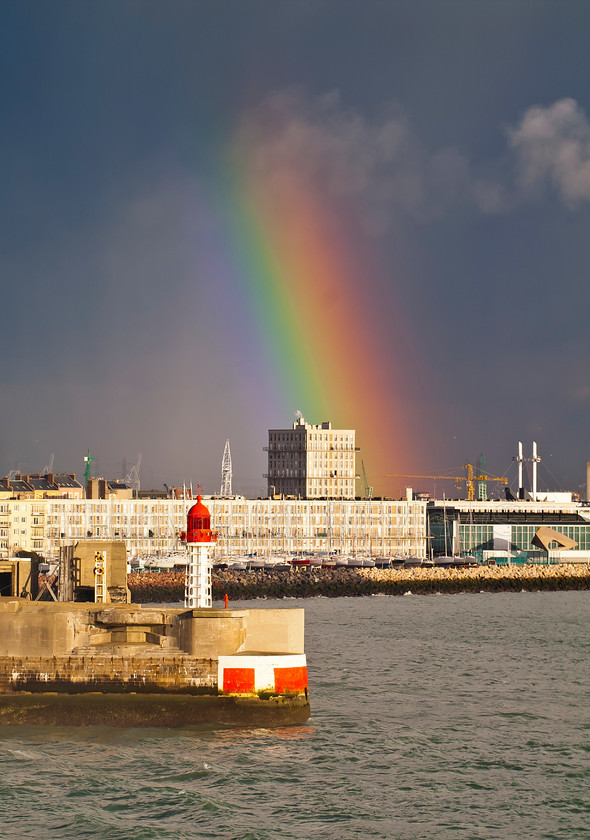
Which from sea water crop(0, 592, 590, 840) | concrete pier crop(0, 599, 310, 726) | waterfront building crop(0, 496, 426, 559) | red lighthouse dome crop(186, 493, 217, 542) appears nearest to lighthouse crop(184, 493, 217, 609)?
red lighthouse dome crop(186, 493, 217, 542)

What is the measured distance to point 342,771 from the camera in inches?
1128

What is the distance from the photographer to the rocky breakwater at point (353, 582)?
362 ft

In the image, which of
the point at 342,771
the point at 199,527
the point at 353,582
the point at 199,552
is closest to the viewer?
the point at 342,771

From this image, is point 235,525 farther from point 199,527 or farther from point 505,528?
point 199,527

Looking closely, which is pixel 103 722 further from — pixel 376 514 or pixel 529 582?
pixel 376 514

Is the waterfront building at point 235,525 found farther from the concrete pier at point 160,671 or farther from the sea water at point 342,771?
the concrete pier at point 160,671

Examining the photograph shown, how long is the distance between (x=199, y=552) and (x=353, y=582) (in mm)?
90548

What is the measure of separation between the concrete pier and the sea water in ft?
1.81

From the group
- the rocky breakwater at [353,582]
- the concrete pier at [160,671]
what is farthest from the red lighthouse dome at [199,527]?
the rocky breakwater at [353,582]

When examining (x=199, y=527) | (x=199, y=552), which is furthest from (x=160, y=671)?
(x=199, y=527)

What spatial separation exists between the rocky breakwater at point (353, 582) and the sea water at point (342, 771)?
66.7m

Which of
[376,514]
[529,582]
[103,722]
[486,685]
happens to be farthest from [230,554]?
[103,722]

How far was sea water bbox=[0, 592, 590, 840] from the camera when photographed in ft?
80.5

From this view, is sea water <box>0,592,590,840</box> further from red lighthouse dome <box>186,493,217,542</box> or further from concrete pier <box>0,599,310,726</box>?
red lighthouse dome <box>186,493,217,542</box>
